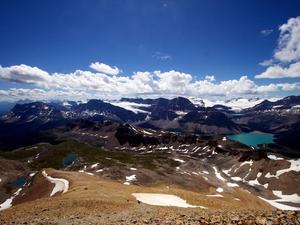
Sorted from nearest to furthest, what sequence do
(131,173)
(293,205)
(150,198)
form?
(150,198) < (293,205) < (131,173)

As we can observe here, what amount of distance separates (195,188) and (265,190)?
47939 mm

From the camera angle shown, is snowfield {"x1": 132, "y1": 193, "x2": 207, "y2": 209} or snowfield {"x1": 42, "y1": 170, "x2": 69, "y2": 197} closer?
snowfield {"x1": 132, "y1": 193, "x2": 207, "y2": 209}

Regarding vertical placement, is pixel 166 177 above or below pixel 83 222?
below

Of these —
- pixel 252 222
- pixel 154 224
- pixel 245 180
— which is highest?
pixel 252 222

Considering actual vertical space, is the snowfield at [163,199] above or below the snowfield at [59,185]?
above

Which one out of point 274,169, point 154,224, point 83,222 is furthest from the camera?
point 274,169

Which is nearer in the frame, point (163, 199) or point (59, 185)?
point (163, 199)

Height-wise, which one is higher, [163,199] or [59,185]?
[163,199]

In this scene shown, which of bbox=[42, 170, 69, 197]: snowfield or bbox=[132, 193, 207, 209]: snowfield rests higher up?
bbox=[132, 193, 207, 209]: snowfield

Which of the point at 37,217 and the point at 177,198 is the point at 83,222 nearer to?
the point at 37,217

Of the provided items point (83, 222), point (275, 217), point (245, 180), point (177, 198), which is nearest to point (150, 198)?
point (177, 198)

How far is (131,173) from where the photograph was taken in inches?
6304

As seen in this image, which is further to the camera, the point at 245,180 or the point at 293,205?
the point at 245,180

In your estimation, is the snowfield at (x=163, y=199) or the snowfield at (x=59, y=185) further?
the snowfield at (x=59, y=185)
